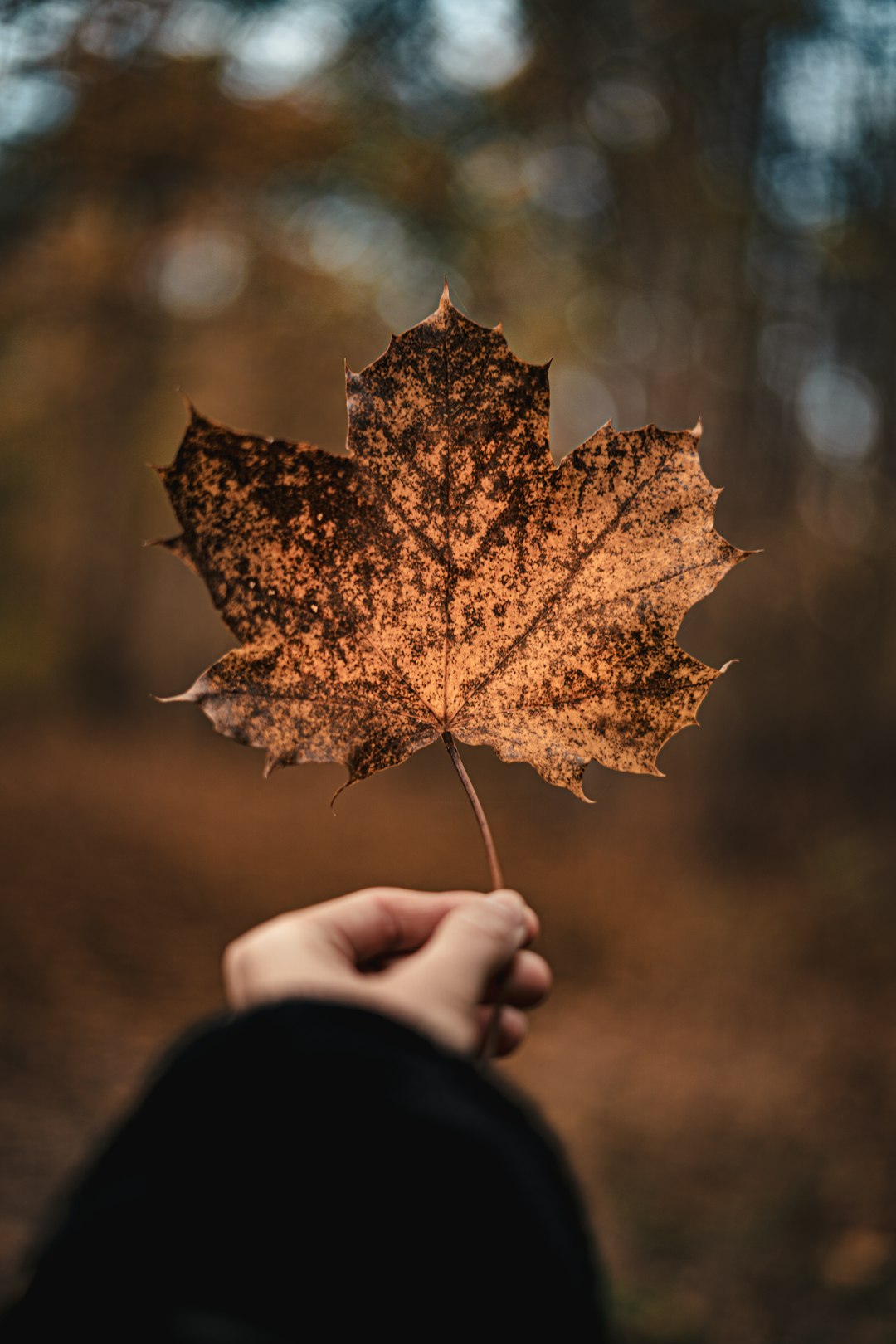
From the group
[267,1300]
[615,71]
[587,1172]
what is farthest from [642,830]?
[267,1300]

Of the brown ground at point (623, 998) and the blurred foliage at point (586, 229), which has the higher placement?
A: the blurred foliage at point (586, 229)

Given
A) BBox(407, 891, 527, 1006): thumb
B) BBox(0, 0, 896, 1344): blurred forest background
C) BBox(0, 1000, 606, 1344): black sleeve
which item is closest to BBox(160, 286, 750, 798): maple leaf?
BBox(407, 891, 527, 1006): thumb

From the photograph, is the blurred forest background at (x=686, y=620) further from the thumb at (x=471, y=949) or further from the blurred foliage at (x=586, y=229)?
the thumb at (x=471, y=949)

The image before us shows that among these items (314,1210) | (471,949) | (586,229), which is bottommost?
(314,1210)

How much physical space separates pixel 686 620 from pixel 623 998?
332 cm

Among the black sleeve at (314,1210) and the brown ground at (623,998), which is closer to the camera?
the black sleeve at (314,1210)

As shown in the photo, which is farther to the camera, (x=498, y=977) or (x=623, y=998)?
(x=623, y=998)

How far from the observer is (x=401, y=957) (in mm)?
1153

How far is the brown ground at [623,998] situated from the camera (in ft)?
12.1

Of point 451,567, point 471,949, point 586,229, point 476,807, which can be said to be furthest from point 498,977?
point 586,229

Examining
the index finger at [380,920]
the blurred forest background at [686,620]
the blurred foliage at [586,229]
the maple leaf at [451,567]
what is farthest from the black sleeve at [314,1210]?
the blurred foliage at [586,229]

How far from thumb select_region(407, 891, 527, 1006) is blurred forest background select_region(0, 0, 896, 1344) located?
325 cm

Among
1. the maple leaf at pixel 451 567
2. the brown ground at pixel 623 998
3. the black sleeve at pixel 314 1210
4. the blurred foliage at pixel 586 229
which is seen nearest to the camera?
the black sleeve at pixel 314 1210

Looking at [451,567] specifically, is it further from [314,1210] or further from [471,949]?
[314,1210]
